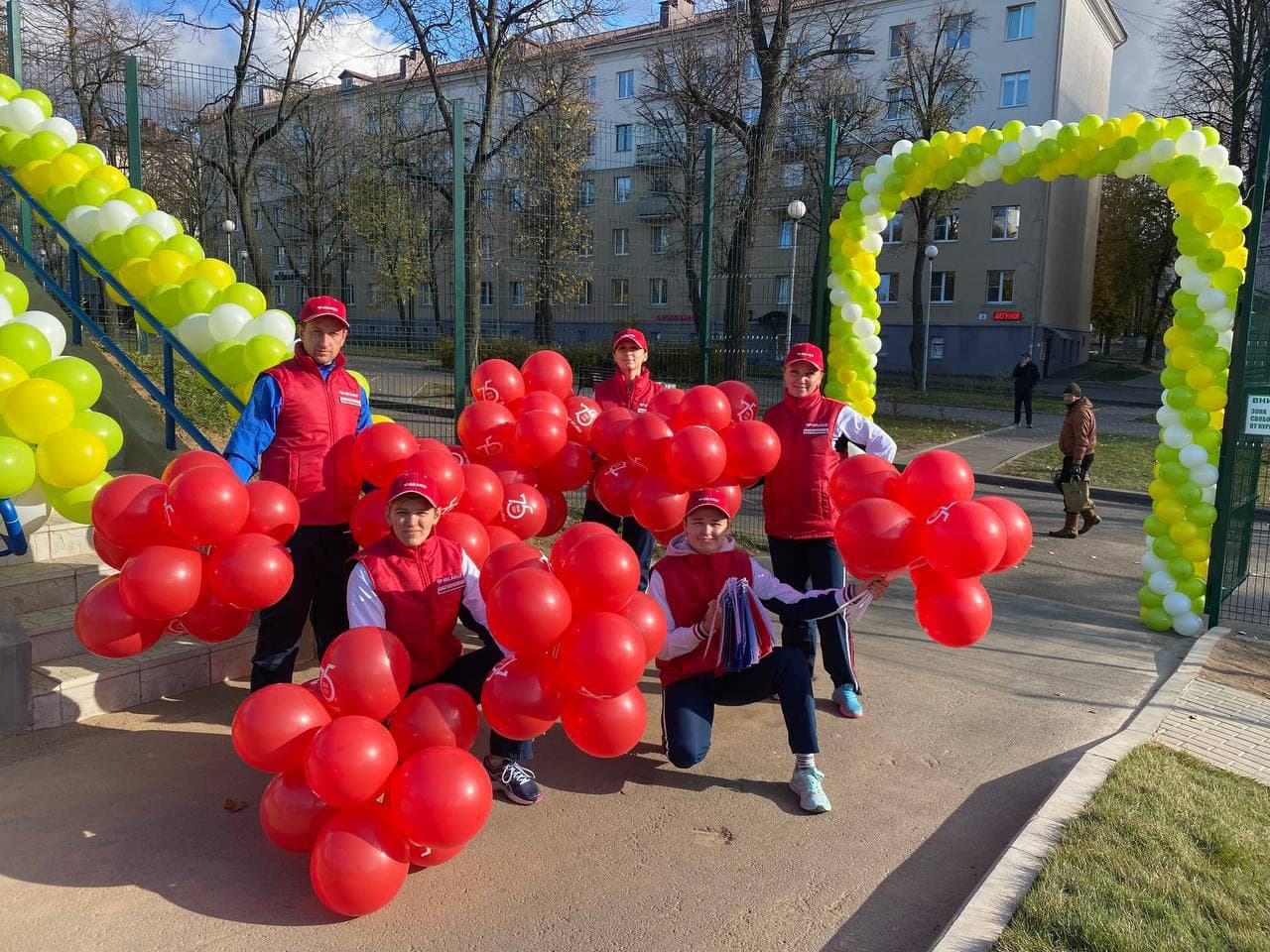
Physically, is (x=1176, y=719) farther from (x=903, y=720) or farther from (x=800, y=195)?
(x=800, y=195)

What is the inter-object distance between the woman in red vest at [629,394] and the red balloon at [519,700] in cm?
216

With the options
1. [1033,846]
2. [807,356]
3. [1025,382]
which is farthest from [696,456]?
[1025,382]

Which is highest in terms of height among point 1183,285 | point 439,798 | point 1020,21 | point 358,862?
point 1020,21

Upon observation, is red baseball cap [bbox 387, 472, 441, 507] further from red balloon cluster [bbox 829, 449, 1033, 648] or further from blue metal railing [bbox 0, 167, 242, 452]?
blue metal railing [bbox 0, 167, 242, 452]

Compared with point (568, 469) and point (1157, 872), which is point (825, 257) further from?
point (1157, 872)

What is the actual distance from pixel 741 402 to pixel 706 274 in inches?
125

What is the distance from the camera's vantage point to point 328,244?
7641 millimetres

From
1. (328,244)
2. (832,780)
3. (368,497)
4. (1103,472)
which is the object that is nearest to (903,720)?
(832,780)

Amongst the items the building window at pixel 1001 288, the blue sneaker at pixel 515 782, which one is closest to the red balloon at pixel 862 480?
the blue sneaker at pixel 515 782

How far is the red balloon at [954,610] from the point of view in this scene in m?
3.47

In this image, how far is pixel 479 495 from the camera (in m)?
4.31

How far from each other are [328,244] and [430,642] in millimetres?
5146

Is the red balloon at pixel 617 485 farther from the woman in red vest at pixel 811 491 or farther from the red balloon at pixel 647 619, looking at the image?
the red balloon at pixel 647 619

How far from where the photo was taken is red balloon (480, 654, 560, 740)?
3225 millimetres
